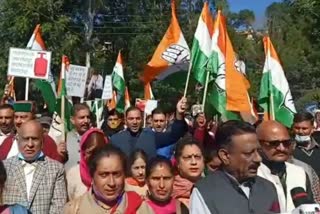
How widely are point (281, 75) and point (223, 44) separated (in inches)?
31.7

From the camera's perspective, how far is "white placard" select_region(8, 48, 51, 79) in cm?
924

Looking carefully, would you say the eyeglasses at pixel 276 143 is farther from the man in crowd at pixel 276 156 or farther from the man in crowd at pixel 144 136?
the man in crowd at pixel 144 136

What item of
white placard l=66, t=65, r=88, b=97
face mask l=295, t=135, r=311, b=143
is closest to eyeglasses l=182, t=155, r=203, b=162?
face mask l=295, t=135, r=311, b=143

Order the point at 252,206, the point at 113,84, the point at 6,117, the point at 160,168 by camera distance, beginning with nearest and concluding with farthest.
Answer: the point at 252,206, the point at 160,168, the point at 6,117, the point at 113,84

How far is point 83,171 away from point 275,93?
386 cm

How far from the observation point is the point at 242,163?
365cm

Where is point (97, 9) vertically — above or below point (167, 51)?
above

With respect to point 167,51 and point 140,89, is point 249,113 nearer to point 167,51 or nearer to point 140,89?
point 167,51

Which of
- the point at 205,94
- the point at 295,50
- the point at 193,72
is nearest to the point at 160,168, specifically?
the point at 205,94

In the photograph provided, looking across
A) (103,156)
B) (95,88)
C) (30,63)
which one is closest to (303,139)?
(103,156)

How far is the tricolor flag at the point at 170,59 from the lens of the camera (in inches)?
385

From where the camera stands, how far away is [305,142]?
695 cm

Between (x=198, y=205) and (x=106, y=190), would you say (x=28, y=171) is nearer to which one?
(x=106, y=190)

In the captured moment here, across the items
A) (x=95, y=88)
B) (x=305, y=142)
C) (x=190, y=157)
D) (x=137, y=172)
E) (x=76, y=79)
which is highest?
(x=95, y=88)
